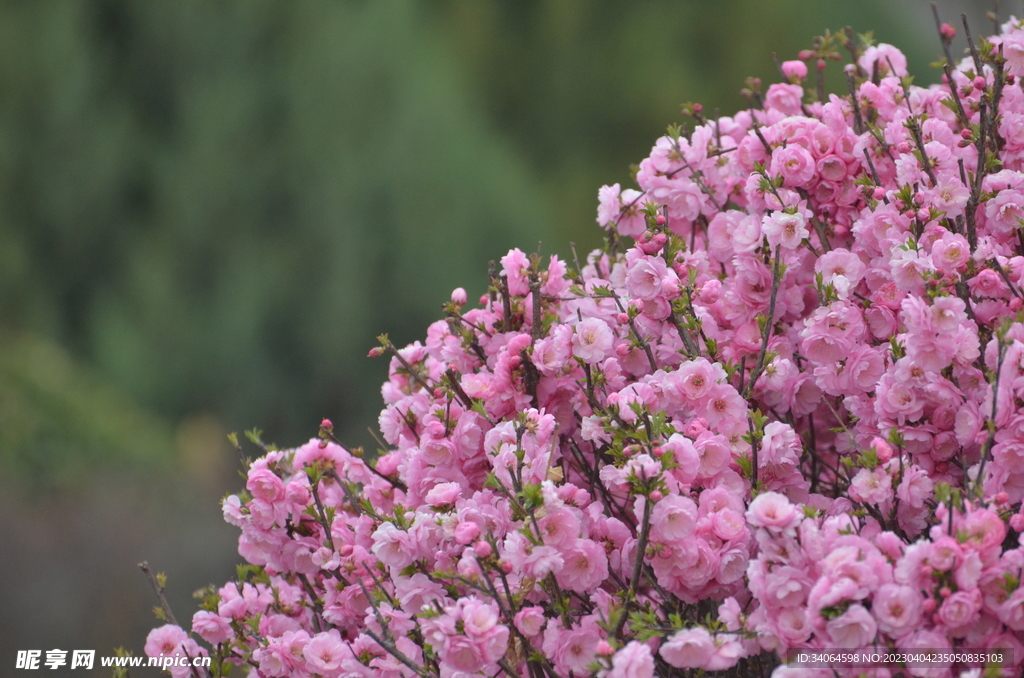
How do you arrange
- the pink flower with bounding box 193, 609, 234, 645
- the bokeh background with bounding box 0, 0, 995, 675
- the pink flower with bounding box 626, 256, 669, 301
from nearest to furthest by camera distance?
1. the pink flower with bounding box 626, 256, 669, 301
2. the pink flower with bounding box 193, 609, 234, 645
3. the bokeh background with bounding box 0, 0, 995, 675

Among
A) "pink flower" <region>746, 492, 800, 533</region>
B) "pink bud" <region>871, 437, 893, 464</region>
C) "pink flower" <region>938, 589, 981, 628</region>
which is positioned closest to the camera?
"pink flower" <region>938, 589, 981, 628</region>

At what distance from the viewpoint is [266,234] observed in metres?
7.39

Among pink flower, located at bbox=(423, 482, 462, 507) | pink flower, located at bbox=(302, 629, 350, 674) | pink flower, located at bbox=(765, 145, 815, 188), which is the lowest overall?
pink flower, located at bbox=(302, 629, 350, 674)

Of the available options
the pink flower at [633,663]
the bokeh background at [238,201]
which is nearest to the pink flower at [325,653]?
the pink flower at [633,663]

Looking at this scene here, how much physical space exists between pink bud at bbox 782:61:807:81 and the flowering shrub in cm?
9

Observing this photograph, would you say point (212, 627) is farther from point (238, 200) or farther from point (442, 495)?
point (238, 200)

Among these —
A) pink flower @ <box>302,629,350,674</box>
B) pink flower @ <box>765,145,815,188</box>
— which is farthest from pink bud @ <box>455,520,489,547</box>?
pink flower @ <box>765,145,815,188</box>

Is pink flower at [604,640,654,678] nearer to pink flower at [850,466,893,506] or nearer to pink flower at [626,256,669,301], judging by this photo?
pink flower at [850,466,893,506]

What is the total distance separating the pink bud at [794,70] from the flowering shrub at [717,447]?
0.09 metres

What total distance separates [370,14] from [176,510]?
173 inches

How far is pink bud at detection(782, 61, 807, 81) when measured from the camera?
1.94 meters

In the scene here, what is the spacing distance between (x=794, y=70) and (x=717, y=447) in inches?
38.3

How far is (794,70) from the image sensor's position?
1.95 m

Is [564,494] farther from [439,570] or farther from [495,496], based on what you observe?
[439,570]
